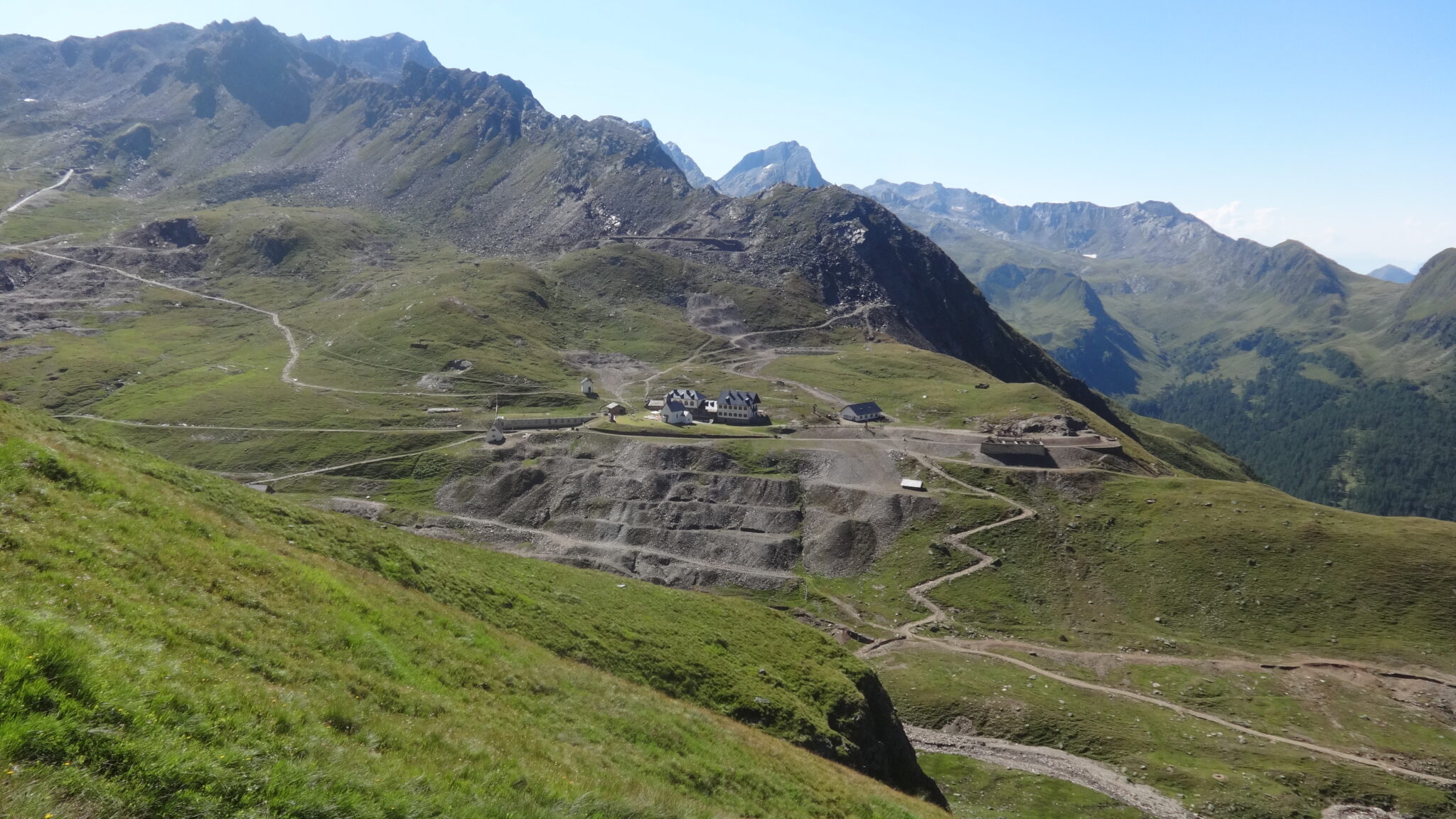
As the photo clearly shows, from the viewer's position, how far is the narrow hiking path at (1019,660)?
55.9 metres

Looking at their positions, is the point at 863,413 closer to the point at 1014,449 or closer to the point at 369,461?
A: the point at 1014,449

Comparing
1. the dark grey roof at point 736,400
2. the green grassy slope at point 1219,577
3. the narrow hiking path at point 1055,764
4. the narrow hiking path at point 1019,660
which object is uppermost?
the dark grey roof at point 736,400

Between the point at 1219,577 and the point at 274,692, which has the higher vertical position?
the point at 274,692

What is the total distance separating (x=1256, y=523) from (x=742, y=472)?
2869 inches

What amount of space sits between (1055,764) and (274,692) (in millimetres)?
64719

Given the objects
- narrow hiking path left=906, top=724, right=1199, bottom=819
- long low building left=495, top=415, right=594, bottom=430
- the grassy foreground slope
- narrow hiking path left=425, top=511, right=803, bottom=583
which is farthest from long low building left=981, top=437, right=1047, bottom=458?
the grassy foreground slope

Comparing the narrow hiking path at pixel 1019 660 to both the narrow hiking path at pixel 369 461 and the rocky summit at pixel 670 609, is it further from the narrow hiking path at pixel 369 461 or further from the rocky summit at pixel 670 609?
the narrow hiking path at pixel 369 461

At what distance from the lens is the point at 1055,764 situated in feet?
195

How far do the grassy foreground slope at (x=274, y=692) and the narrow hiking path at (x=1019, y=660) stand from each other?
48.7 metres

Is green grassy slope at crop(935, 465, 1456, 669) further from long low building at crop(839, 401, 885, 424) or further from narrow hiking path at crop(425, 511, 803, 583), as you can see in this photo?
long low building at crop(839, 401, 885, 424)

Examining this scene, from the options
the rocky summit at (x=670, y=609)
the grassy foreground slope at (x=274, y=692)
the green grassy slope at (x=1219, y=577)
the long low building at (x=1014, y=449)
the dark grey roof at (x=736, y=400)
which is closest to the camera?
the grassy foreground slope at (x=274, y=692)

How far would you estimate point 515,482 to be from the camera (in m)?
119

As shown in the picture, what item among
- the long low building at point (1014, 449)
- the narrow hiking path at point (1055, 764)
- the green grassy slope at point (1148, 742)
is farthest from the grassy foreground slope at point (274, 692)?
the long low building at point (1014, 449)

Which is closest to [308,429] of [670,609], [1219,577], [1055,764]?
[670,609]
